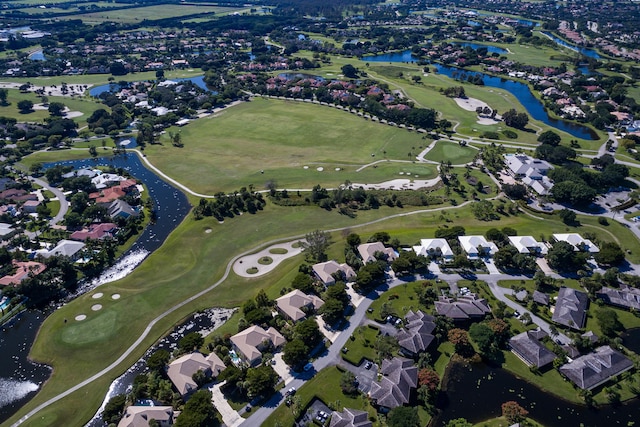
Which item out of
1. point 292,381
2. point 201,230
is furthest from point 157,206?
point 292,381

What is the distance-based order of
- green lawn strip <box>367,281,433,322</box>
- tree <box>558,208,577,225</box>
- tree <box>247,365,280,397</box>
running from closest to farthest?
1. tree <box>247,365,280,397</box>
2. green lawn strip <box>367,281,433,322</box>
3. tree <box>558,208,577,225</box>

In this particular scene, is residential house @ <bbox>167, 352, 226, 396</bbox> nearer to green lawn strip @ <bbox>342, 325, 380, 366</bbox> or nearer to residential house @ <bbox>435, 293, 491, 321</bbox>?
green lawn strip @ <bbox>342, 325, 380, 366</bbox>

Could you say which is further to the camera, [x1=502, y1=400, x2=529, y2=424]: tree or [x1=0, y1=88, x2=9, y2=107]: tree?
[x1=0, y1=88, x2=9, y2=107]: tree

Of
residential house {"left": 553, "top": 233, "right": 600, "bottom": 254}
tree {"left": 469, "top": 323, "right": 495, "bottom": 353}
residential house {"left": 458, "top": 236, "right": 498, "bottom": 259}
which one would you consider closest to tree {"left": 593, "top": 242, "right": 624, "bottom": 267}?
residential house {"left": 553, "top": 233, "right": 600, "bottom": 254}

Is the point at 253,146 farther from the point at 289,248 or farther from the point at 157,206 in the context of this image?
the point at 289,248

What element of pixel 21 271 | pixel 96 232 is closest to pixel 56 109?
pixel 96 232
